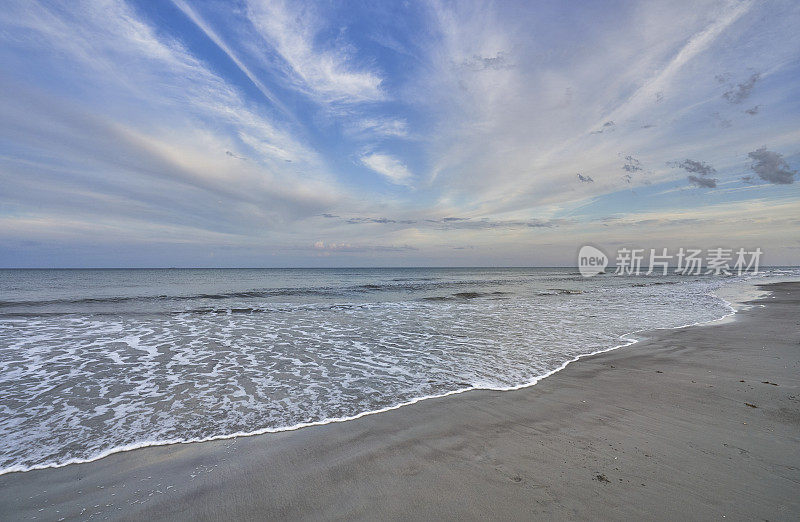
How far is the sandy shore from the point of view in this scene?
2.77 meters

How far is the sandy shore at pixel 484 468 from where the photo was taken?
2.77 m

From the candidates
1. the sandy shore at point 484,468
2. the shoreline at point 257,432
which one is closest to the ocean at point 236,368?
the shoreline at point 257,432

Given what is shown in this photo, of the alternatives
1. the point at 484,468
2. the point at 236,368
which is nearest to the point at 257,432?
the point at 484,468

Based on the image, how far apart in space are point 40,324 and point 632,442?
61.4 feet

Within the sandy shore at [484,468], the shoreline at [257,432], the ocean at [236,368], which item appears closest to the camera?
the sandy shore at [484,468]

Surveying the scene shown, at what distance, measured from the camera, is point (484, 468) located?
332 cm

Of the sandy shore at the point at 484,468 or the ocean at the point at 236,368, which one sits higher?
the sandy shore at the point at 484,468

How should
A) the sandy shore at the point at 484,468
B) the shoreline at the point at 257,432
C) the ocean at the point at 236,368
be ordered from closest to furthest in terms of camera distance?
the sandy shore at the point at 484,468, the shoreline at the point at 257,432, the ocean at the point at 236,368

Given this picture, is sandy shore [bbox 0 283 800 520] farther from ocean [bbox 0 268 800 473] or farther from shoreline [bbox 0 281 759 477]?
ocean [bbox 0 268 800 473]

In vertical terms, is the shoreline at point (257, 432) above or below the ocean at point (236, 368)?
above

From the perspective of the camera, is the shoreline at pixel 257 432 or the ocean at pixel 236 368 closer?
the shoreline at pixel 257 432

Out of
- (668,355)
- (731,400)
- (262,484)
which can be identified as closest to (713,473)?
(731,400)

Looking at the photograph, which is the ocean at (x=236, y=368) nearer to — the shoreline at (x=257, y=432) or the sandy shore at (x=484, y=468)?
the shoreline at (x=257, y=432)

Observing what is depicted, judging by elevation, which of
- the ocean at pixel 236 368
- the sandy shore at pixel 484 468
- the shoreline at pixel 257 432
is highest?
the sandy shore at pixel 484 468
